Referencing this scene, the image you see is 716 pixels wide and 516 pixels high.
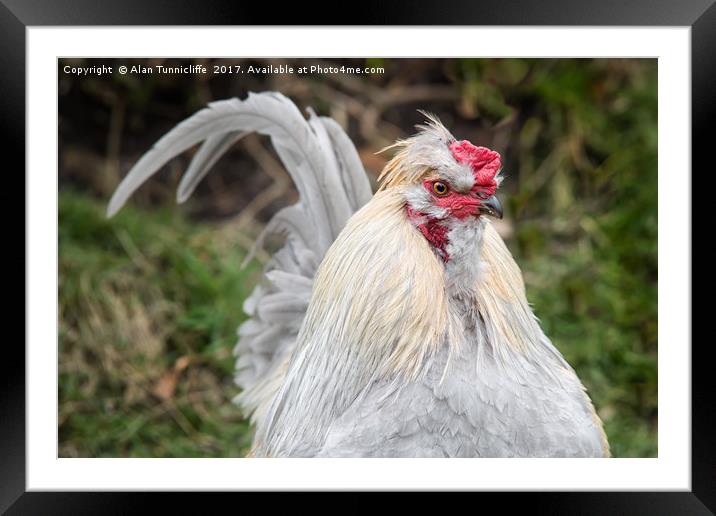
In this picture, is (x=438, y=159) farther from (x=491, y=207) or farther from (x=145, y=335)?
(x=145, y=335)

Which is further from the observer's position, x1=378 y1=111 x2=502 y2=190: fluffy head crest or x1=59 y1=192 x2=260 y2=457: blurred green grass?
x1=59 y1=192 x2=260 y2=457: blurred green grass

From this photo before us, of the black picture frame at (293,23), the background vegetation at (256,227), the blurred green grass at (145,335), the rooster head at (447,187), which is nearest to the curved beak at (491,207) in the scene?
the rooster head at (447,187)

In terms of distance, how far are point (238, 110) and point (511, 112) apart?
207cm

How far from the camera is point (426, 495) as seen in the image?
69.8 inches

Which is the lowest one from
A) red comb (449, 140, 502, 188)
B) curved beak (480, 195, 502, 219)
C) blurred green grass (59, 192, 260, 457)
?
blurred green grass (59, 192, 260, 457)

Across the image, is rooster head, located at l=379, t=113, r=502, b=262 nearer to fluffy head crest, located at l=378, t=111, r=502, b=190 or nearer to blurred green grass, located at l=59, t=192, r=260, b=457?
fluffy head crest, located at l=378, t=111, r=502, b=190

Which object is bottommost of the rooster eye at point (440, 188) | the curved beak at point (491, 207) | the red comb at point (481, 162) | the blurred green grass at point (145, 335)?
the blurred green grass at point (145, 335)

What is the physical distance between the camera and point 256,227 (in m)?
3.93

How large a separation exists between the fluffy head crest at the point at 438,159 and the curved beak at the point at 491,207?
33mm

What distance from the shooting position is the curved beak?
1.74m

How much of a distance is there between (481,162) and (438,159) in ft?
0.30

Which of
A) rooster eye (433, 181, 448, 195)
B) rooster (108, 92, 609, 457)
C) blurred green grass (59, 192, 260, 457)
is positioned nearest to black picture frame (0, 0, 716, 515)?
rooster (108, 92, 609, 457)

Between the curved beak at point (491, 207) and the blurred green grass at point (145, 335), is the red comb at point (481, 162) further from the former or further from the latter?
the blurred green grass at point (145, 335)

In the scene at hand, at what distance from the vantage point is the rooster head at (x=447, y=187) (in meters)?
1.76
